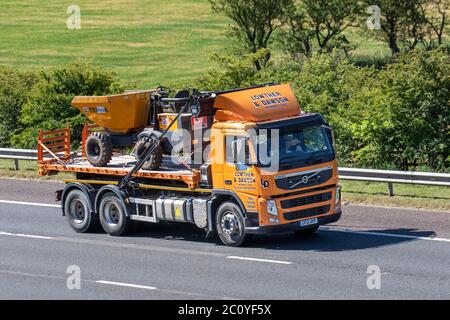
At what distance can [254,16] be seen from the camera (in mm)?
49844

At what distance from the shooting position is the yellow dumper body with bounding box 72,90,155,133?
70.3ft

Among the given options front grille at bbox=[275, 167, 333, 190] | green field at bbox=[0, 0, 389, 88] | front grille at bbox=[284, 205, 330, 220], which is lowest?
front grille at bbox=[284, 205, 330, 220]

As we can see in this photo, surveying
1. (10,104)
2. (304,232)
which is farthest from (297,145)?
(10,104)

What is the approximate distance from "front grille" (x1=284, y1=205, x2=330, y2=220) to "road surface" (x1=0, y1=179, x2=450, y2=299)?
61 centimetres

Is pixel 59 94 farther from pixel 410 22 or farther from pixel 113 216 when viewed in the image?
pixel 410 22

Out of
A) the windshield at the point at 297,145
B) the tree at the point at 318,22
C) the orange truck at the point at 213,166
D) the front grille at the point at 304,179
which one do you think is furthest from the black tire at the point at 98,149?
the tree at the point at 318,22

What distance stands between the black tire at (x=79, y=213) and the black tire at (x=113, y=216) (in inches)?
12.3

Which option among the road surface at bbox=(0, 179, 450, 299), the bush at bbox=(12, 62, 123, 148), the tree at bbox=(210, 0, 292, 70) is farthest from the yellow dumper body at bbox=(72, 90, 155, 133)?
the tree at bbox=(210, 0, 292, 70)

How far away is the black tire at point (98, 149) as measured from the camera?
21453 millimetres

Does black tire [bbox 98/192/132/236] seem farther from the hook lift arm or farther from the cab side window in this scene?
the cab side window

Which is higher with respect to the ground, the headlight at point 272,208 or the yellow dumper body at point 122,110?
the yellow dumper body at point 122,110

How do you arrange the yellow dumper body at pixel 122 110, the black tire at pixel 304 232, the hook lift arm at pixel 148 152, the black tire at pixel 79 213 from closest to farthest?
the hook lift arm at pixel 148 152 < the black tire at pixel 304 232 < the yellow dumper body at pixel 122 110 < the black tire at pixel 79 213

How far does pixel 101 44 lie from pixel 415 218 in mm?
43891

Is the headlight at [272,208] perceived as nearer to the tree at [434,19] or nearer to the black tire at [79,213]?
the black tire at [79,213]
